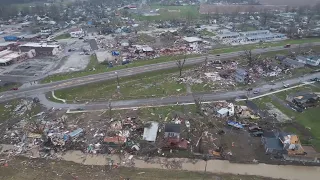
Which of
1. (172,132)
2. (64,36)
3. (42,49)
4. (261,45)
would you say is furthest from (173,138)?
(64,36)

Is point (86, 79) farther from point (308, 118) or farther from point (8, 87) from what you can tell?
point (308, 118)

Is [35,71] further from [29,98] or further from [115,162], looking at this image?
[115,162]

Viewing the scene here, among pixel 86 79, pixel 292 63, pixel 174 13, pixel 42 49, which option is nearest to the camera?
pixel 86 79

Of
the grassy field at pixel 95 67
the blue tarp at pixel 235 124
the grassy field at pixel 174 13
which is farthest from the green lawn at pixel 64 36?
the blue tarp at pixel 235 124

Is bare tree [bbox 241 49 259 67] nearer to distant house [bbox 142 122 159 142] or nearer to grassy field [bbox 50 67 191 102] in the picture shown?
grassy field [bbox 50 67 191 102]

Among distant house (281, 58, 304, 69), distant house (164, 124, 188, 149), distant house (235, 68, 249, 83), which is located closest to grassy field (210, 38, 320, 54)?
distant house (281, 58, 304, 69)

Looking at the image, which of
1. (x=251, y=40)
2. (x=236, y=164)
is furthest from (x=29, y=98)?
(x=251, y=40)
